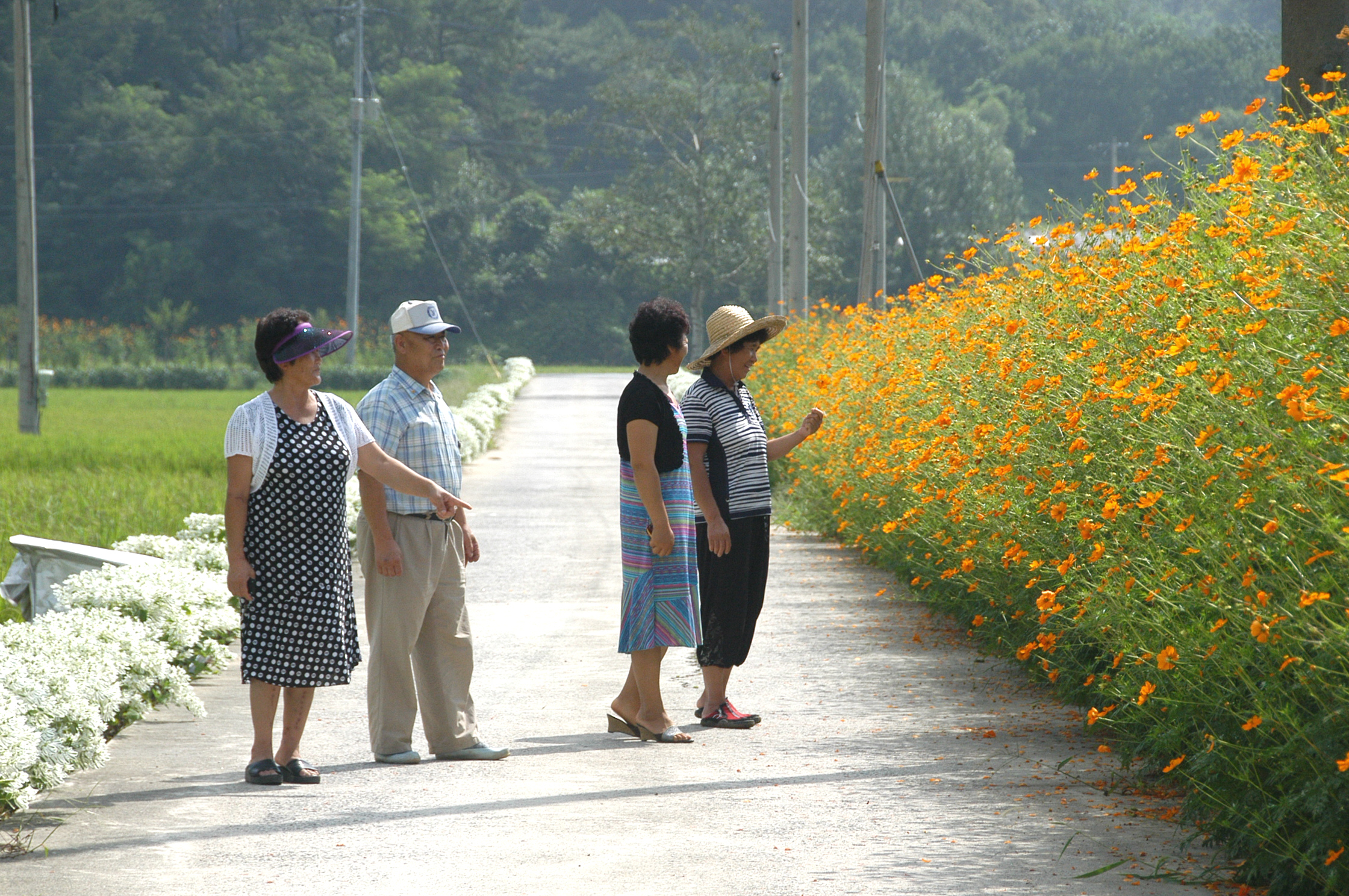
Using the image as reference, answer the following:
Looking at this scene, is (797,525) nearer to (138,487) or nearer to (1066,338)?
(138,487)

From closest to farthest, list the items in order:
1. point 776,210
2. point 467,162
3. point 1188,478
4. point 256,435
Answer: point 1188,478
point 256,435
point 776,210
point 467,162

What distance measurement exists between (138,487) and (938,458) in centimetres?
927

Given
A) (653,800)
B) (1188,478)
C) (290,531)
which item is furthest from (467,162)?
(1188,478)

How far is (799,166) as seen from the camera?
23.9 m

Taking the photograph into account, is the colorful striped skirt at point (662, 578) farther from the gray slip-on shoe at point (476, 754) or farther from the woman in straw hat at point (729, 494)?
the gray slip-on shoe at point (476, 754)

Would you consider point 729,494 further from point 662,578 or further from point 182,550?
point 182,550

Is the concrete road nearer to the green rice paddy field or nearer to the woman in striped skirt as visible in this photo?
the woman in striped skirt

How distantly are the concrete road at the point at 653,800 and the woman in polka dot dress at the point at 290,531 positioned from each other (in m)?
0.36

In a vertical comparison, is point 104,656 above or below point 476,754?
above

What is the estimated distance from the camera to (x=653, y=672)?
6629 millimetres

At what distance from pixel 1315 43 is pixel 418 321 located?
16.0 feet

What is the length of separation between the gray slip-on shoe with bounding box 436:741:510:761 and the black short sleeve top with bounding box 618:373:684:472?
1272 millimetres

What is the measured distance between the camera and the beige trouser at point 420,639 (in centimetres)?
618

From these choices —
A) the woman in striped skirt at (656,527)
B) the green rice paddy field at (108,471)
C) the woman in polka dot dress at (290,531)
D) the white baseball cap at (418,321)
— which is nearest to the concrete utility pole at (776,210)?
the green rice paddy field at (108,471)
